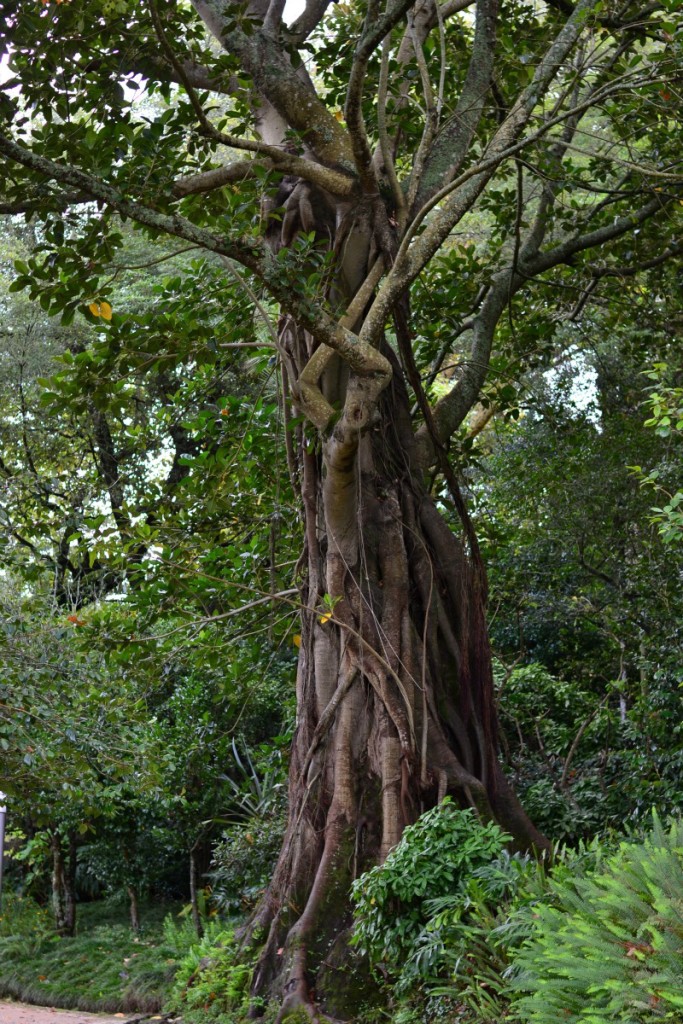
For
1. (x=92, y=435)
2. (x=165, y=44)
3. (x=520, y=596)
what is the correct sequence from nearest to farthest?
(x=165, y=44), (x=520, y=596), (x=92, y=435)

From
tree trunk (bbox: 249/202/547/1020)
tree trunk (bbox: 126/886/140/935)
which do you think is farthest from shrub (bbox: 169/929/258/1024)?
tree trunk (bbox: 126/886/140/935)

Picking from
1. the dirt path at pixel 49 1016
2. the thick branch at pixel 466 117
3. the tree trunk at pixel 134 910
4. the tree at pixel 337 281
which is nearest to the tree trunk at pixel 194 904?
the tree trunk at pixel 134 910

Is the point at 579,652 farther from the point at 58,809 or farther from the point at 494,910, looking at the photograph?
the point at 494,910

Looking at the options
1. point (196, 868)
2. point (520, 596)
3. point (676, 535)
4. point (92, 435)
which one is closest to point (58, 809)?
point (196, 868)

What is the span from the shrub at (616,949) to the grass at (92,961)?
6.46 meters

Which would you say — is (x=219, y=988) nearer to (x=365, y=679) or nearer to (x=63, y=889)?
(x=365, y=679)

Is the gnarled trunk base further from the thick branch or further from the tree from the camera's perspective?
the thick branch

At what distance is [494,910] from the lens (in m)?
5.16

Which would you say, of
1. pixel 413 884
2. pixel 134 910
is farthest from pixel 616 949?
pixel 134 910

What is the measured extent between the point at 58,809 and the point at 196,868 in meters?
2.55

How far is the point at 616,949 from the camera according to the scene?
3.53 metres

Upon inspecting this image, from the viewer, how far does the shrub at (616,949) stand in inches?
131

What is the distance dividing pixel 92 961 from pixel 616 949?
30.5 feet

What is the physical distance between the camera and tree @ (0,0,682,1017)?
5.70 m
